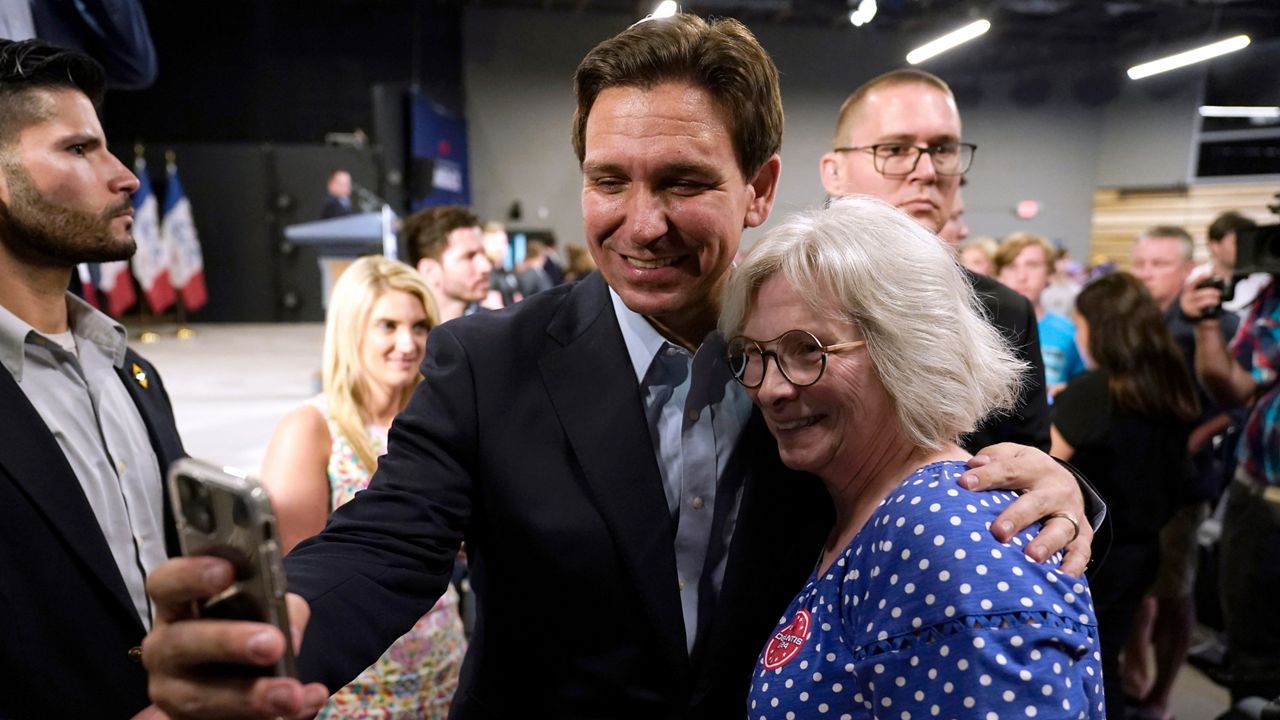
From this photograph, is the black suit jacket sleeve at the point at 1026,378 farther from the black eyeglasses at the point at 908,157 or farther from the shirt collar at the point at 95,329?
the shirt collar at the point at 95,329

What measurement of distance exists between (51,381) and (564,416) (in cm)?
101

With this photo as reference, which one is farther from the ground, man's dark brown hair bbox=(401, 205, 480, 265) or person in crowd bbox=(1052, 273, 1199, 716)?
man's dark brown hair bbox=(401, 205, 480, 265)

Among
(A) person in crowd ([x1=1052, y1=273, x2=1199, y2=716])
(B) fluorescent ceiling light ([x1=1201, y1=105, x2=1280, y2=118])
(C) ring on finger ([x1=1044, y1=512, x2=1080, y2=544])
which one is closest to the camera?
(C) ring on finger ([x1=1044, y1=512, x2=1080, y2=544])

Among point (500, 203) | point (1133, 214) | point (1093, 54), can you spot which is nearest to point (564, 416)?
point (500, 203)

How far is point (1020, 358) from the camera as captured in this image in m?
1.81

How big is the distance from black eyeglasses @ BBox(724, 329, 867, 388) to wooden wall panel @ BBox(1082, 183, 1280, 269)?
41.3 ft

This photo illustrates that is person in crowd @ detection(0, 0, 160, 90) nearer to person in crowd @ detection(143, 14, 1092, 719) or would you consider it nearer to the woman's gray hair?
person in crowd @ detection(143, 14, 1092, 719)

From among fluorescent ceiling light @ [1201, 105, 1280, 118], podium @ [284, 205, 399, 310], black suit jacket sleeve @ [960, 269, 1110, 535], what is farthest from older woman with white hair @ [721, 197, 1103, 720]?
fluorescent ceiling light @ [1201, 105, 1280, 118]

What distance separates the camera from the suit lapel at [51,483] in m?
1.34

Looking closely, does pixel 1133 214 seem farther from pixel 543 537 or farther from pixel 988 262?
pixel 543 537

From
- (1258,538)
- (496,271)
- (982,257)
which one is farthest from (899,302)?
(496,271)

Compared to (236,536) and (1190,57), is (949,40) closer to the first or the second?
(1190,57)

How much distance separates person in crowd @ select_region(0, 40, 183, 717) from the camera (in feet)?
4.35

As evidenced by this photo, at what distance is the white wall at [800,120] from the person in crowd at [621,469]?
1193 cm
